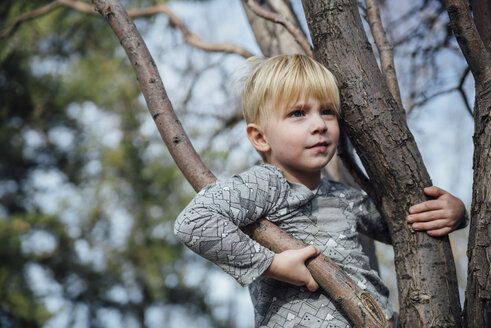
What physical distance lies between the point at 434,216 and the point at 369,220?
30 cm

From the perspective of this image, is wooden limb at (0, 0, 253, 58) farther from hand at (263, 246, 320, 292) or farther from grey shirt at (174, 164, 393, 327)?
hand at (263, 246, 320, 292)

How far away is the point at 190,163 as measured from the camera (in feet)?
4.83

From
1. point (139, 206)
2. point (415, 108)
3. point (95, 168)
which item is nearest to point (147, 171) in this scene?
point (139, 206)

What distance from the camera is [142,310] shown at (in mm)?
8938

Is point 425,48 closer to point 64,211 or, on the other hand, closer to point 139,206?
point 139,206

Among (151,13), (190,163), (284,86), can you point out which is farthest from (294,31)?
(151,13)

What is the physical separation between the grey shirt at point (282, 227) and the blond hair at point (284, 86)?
0.59ft

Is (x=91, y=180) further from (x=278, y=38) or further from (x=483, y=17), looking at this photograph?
(x=483, y=17)

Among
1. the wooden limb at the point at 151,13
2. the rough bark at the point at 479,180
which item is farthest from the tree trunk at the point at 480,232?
the wooden limb at the point at 151,13

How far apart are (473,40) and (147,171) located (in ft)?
26.4

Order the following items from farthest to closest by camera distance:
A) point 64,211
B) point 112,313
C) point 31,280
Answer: point 64,211 < point 112,313 < point 31,280

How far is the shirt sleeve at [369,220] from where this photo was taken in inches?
64.0

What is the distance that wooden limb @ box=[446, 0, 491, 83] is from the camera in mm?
1257

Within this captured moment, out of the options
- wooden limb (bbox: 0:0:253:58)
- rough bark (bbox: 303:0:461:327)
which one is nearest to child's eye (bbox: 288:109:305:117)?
rough bark (bbox: 303:0:461:327)
